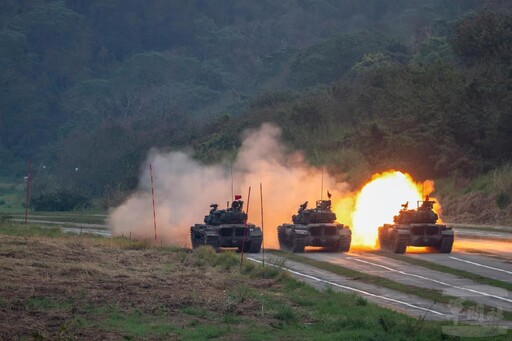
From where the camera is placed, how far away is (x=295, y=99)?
106688 mm

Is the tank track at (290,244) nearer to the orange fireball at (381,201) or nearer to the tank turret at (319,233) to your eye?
the tank turret at (319,233)

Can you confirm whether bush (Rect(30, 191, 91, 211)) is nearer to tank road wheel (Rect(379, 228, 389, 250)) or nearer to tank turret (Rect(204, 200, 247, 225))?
tank turret (Rect(204, 200, 247, 225))

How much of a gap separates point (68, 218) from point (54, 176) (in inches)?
1815

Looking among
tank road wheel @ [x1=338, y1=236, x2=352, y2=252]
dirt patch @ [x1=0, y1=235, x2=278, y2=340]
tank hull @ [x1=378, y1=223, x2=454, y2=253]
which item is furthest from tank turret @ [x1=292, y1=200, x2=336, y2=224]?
dirt patch @ [x1=0, y1=235, x2=278, y2=340]

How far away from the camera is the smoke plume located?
55.6 m

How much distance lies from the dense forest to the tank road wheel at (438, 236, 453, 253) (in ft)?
82.7

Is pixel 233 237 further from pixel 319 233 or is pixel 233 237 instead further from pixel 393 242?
pixel 393 242

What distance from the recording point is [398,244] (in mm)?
44469

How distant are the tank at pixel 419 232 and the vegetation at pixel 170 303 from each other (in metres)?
9.13

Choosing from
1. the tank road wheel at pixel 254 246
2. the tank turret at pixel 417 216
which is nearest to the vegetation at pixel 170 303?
the tank road wheel at pixel 254 246

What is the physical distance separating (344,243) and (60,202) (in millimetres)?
50583

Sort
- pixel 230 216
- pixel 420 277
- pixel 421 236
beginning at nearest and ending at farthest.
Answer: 1. pixel 420 277
2. pixel 421 236
3. pixel 230 216

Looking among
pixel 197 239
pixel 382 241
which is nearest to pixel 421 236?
pixel 382 241

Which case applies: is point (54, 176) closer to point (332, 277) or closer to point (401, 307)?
point (332, 277)
